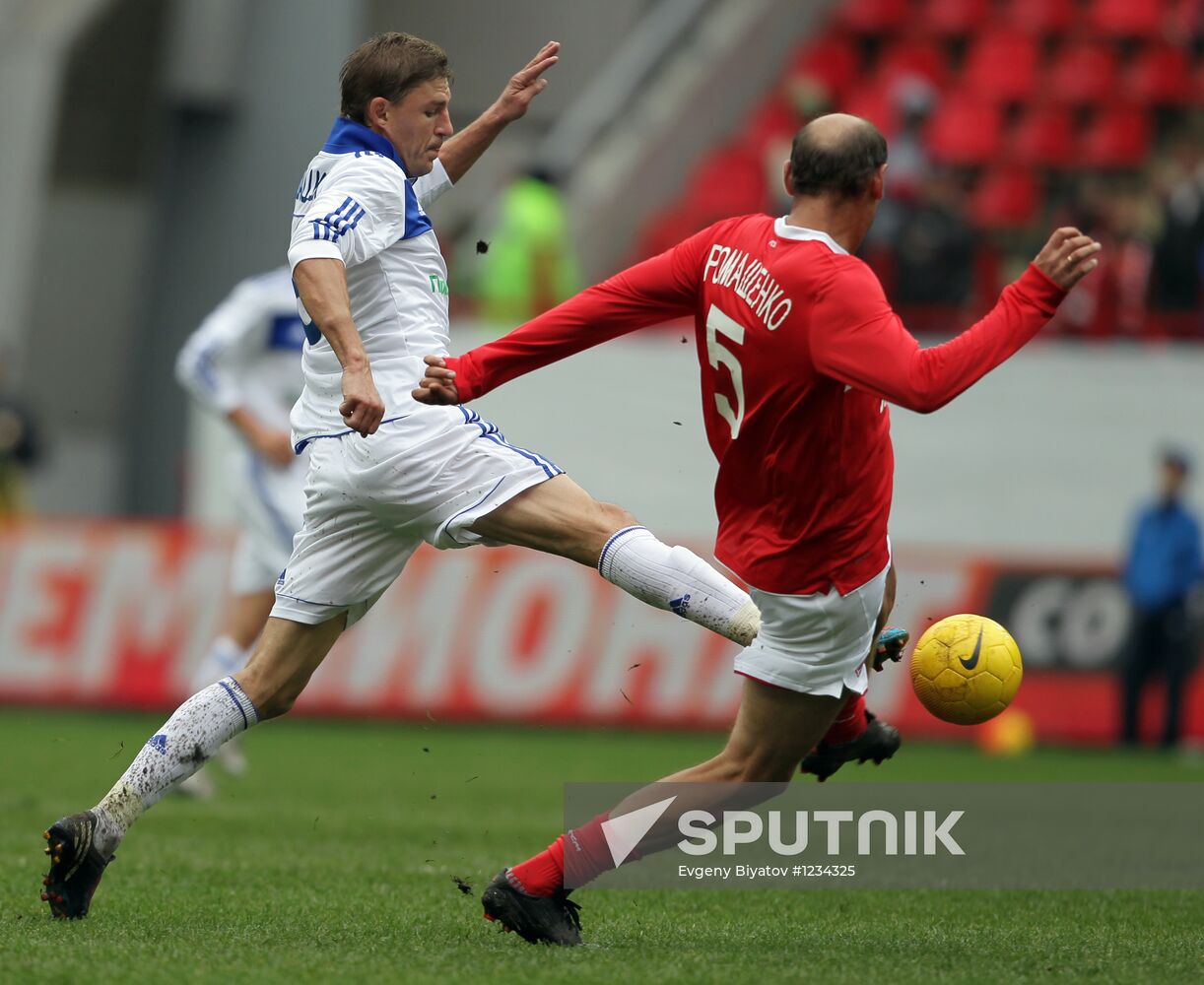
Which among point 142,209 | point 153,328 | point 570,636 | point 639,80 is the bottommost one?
point 570,636

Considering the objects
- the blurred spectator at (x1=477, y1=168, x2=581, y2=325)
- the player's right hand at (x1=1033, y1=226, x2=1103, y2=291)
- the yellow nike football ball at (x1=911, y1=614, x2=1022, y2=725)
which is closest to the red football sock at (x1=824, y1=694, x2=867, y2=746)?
the yellow nike football ball at (x1=911, y1=614, x2=1022, y2=725)

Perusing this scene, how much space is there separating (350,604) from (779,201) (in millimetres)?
11102

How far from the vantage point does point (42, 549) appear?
46.8 feet

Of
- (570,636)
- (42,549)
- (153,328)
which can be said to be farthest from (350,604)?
(153,328)

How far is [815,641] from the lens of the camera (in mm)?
5141

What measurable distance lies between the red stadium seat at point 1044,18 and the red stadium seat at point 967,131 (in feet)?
3.58

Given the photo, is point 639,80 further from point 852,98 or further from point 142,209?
point 142,209

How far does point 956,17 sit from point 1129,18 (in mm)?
1721

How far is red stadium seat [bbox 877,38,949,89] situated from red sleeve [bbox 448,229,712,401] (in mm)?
14251

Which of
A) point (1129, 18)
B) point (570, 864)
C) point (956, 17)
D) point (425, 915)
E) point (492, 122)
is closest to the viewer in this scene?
point (570, 864)

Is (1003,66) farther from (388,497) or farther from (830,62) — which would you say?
(388,497)

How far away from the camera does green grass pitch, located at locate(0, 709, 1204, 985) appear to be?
4.85 m

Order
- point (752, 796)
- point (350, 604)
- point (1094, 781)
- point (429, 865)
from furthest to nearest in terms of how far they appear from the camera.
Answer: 1. point (1094, 781)
2. point (429, 865)
3. point (350, 604)
4. point (752, 796)

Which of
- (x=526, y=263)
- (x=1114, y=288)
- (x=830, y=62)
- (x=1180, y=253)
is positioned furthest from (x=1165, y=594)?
(x=830, y=62)
